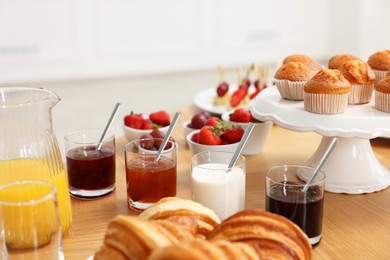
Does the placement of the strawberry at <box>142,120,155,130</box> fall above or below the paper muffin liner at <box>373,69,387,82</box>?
below

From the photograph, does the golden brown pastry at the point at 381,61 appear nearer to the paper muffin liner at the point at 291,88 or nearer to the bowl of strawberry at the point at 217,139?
the paper muffin liner at the point at 291,88

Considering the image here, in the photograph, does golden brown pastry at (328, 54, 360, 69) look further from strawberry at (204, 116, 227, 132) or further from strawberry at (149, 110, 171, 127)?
strawberry at (149, 110, 171, 127)

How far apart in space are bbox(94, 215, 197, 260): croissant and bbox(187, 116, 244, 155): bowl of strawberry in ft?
2.30

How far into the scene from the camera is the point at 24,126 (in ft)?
3.84

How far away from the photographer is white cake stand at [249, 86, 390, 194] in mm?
1372

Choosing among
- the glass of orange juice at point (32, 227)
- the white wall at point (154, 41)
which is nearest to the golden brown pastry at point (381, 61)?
the glass of orange juice at point (32, 227)

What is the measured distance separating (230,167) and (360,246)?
31 centimetres

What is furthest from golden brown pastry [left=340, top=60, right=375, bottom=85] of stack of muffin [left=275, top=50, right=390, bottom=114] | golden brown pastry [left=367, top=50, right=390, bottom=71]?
golden brown pastry [left=367, top=50, right=390, bottom=71]

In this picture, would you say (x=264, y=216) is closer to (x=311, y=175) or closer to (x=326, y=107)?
(x=311, y=175)

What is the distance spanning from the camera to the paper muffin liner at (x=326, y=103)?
1.39 metres

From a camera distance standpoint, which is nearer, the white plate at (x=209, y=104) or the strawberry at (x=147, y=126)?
the strawberry at (x=147, y=126)

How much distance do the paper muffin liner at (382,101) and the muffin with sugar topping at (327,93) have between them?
0.07m

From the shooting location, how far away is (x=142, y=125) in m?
1.90

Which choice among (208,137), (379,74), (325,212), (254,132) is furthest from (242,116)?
(325,212)
